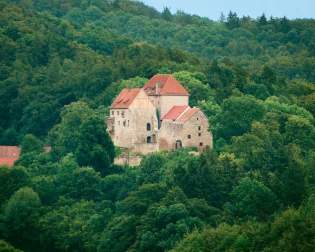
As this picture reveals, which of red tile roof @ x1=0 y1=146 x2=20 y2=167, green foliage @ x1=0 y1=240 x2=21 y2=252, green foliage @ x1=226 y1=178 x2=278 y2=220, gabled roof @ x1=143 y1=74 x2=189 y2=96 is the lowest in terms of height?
green foliage @ x1=0 y1=240 x2=21 y2=252

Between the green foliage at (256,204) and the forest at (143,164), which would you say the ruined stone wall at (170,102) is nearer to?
the forest at (143,164)

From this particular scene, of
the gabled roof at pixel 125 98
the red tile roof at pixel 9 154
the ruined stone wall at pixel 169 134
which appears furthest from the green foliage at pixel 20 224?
the red tile roof at pixel 9 154

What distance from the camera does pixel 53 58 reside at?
129000 millimetres

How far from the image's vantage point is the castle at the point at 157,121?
9469 cm

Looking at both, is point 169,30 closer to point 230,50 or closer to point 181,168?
point 230,50

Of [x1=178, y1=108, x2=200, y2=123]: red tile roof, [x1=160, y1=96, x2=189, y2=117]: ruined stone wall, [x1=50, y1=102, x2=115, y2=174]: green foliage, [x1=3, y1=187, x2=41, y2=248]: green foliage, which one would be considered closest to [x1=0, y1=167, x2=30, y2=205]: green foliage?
[x1=3, y1=187, x2=41, y2=248]: green foliage

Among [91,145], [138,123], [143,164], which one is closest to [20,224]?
[91,145]

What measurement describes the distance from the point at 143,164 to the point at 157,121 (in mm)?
4767

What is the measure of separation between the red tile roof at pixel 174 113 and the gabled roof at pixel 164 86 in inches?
49.5

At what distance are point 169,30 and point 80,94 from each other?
79.4 metres

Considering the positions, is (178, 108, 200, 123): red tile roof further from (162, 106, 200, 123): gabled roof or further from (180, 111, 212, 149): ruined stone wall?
(180, 111, 212, 149): ruined stone wall

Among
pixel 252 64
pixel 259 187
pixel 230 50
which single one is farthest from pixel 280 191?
pixel 230 50

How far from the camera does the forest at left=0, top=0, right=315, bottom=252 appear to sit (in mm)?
81688

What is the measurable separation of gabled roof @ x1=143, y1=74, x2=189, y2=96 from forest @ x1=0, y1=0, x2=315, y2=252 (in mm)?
3050
